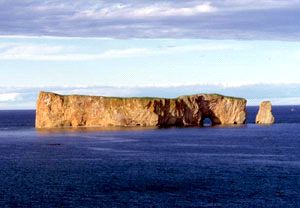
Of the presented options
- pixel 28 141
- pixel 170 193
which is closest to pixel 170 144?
pixel 28 141

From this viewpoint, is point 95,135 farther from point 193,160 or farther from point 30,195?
point 30,195

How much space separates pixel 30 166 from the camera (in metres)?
111

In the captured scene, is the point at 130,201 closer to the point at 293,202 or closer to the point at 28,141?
the point at 293,202

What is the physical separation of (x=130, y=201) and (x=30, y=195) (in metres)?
13.3

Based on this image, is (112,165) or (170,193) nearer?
(170,193)

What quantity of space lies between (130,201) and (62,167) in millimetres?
34076

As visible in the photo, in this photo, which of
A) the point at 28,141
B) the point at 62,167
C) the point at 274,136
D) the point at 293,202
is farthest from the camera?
the point at 274,136

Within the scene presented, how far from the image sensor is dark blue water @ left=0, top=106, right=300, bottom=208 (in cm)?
7850

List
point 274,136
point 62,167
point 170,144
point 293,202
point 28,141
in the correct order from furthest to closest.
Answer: point 274,136, point 28,141, point 170,144, point 62,167, point 293,202

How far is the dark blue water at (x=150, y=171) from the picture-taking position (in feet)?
258

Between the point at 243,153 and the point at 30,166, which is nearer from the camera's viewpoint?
the point at 30,166

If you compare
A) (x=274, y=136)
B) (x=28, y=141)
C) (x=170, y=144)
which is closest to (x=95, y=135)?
(x=28, y=141)

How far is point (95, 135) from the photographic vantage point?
178 metres

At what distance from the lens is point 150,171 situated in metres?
102
